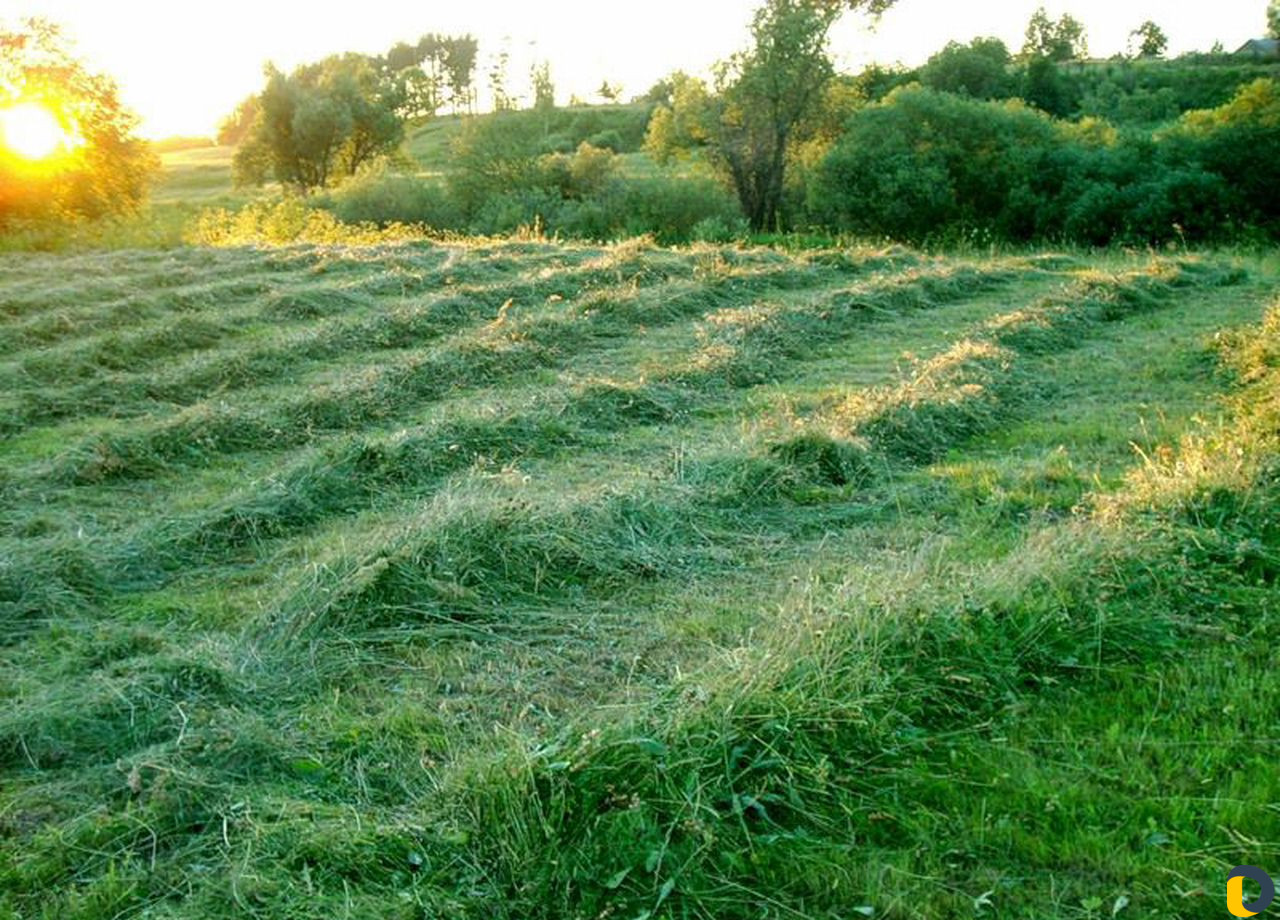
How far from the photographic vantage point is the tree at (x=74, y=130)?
2508cm

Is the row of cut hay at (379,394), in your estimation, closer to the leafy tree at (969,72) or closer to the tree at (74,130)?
the tree at (74,130)

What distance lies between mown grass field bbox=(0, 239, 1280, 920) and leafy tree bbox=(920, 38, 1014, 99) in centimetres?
3882

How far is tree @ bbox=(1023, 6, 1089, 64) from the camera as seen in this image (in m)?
62.5

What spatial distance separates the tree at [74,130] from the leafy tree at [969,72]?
3143 cm

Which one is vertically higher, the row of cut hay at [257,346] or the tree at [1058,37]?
the tree at [1058,37]

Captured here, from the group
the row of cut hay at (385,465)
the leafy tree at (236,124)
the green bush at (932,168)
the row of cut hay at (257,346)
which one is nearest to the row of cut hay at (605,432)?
the row of cut hay at (385,465)

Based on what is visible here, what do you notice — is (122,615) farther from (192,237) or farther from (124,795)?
(192,237)

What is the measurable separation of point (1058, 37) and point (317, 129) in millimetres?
43410

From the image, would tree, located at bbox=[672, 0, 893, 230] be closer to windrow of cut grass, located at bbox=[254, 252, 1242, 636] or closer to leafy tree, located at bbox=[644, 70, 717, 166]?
leafy tree, located at bbox=[644, 70, 717, 166]

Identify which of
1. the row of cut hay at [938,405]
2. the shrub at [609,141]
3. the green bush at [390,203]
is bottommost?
the row of cut hay at [938,405]

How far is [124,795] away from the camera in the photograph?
3941 millimetres

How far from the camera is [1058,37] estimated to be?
62875 millimetres

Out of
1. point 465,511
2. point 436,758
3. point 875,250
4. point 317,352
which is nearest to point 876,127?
point 875,250

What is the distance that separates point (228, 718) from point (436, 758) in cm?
90
